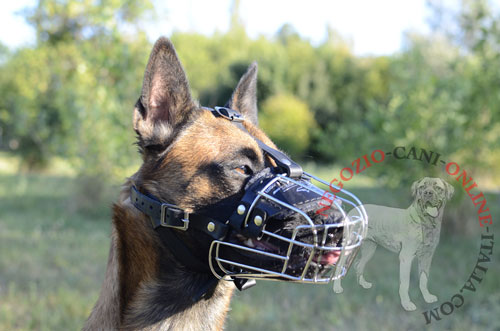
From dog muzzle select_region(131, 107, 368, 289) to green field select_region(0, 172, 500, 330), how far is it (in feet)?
6.71

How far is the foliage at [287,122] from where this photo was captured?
12.1 meters

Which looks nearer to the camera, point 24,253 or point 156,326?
point 156,326

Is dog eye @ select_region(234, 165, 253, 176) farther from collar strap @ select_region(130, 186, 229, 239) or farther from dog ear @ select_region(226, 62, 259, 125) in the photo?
dog ear @ select_region(226, 62, 259, 125)

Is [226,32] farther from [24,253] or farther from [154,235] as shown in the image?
[154,235]

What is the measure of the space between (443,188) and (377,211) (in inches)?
35.2

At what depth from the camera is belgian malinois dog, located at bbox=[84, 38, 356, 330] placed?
212 cm

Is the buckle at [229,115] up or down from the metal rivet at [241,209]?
up

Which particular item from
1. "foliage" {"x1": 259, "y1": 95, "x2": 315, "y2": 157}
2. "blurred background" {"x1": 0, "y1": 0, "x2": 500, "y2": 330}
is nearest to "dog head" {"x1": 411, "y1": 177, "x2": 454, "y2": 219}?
"blurred background" {"x1": 0, "y1": 0, "x2": 500, "y2": 330}

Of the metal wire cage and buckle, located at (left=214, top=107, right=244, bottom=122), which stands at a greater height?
buckle, located at (left=214, top=107, right=244, bottom=122)

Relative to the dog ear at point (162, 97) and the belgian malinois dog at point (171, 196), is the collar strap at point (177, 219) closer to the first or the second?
the belgian malinois dog at point (171, 196)

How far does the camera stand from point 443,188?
3.28m

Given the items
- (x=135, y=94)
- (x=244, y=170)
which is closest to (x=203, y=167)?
(x=244, y=170)

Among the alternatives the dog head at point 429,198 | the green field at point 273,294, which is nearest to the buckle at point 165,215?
the dog head at point 429,198

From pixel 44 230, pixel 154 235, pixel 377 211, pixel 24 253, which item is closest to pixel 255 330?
pixel 377 211
